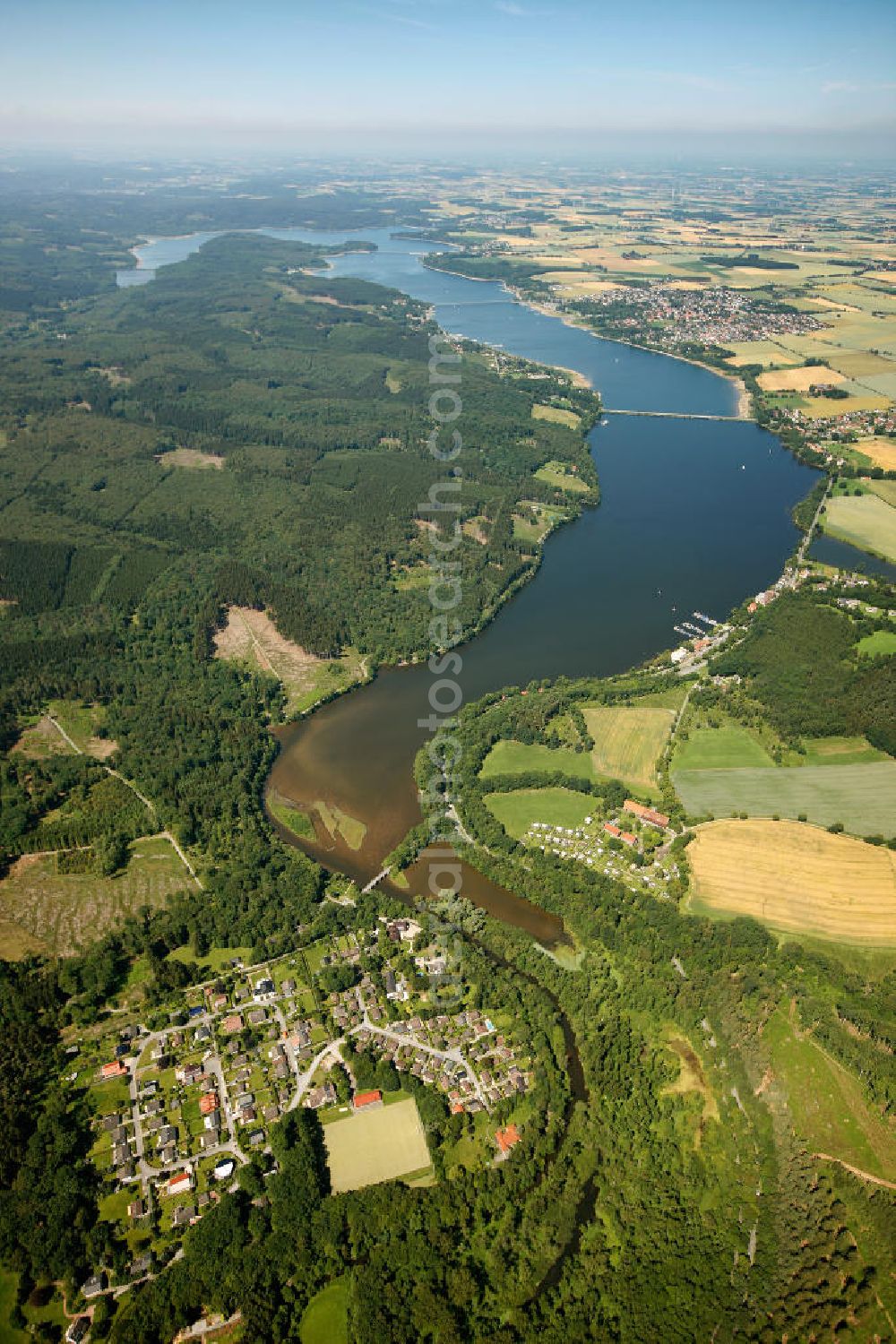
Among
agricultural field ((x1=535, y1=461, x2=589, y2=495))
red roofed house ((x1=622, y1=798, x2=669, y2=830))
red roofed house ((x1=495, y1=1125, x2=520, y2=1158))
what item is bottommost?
red roofed house ((x1=495, y1=1125, x2=520, y2=1158))

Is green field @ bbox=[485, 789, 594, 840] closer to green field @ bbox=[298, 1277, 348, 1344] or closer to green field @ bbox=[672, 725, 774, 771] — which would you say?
green field @ bbox=[672, 725, 774, 771]

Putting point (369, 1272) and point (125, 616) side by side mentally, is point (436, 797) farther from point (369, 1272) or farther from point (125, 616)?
point (125, 616)

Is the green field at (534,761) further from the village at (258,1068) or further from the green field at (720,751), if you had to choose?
the village at (258,1068)

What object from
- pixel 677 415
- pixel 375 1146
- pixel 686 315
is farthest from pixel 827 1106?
pixel 686 315

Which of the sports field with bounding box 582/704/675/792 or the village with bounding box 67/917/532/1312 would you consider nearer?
the village with bounding box 67/917/532/1312

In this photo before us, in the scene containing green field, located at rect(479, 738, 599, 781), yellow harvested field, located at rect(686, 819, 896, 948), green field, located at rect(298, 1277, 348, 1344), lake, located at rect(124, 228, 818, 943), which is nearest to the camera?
green field, located at rect(298, 1277, 348, 1344)

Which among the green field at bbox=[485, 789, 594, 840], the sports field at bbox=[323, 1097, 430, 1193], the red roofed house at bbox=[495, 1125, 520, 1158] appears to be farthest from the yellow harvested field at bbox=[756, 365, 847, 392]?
the sports field at bbox=[323, 1097, 430, 1193]

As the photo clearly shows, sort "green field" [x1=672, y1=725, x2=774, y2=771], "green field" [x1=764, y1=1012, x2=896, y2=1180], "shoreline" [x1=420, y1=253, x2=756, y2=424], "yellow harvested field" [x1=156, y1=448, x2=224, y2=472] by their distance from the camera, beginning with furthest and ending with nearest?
"shoreline" [x1=420, y1=253, x2=756, y2=424] → "yellow harvested field" [x1=156, y1=448, x2=224, y2=472] → "green field" [x1=672, y1=725, x2=774, y2=771] → "green field" [x1=764, y1=1012, x2=896, y2=1180]
